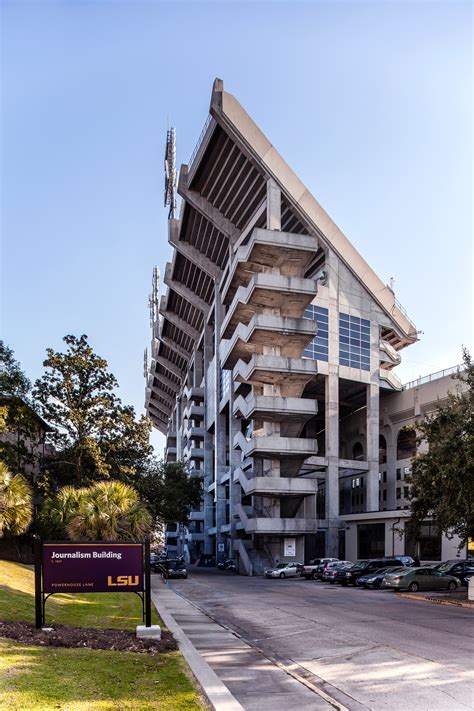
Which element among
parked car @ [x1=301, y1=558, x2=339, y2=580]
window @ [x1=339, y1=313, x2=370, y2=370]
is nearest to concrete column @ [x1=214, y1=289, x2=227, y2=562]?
window @ [x1=339, y1=313, x2=370, y2=370]

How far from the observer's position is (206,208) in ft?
229

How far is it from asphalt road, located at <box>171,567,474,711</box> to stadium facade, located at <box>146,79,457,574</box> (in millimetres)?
23343

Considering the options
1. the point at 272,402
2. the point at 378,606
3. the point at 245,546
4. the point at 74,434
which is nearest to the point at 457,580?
the point at 378,606

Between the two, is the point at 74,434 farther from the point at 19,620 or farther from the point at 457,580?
the point at 19,620

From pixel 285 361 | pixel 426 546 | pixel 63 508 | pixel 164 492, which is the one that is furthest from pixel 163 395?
pixel 63 508

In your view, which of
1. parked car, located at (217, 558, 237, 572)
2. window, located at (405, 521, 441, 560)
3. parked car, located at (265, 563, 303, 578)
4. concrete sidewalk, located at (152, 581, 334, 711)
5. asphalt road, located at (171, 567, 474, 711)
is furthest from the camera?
parked car, located at (217, 558, 237, 572)

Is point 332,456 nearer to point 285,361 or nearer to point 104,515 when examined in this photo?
point 285,361

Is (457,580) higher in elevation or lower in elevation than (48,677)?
lower

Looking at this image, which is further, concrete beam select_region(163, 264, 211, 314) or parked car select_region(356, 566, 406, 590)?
concrete beam select_region(163, 264, 211, 314)

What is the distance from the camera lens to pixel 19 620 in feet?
47.4

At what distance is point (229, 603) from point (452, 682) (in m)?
17.3

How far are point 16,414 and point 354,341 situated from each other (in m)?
33.3

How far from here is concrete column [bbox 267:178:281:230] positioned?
58409 mm

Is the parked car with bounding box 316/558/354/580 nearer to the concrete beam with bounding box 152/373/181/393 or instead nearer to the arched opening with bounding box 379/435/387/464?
the arched opening with bounding box 379/435/387/464
